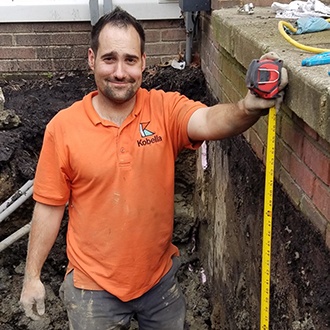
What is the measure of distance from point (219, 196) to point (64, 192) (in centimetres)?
161

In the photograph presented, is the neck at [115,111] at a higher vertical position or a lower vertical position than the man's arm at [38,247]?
higher

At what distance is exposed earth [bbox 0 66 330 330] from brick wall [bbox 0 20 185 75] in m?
0.13

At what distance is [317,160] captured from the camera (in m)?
2.13

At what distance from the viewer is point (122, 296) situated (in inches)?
116

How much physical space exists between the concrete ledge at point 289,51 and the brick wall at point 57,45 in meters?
1.30

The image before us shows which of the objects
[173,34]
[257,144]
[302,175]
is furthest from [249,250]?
[173,34]

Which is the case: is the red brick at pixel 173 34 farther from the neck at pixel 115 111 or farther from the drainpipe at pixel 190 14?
the neck at pixel 115 111

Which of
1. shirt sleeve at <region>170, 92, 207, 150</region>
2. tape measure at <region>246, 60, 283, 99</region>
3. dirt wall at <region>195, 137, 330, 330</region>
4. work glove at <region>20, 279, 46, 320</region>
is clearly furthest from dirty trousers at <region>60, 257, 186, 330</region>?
tape measure at <region>246, 60, 283, 99</region>

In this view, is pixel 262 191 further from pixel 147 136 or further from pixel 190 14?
pixel 190 14

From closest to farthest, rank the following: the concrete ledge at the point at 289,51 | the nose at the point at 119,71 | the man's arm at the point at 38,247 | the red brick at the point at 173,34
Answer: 1. the concrete ledge at the point at 289,51
2. the nose at the point at 119,71
3. the man's arm at the point at 38,247
4. the red brick at the point at 173,34

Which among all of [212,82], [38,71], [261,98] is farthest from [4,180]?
[261,98]

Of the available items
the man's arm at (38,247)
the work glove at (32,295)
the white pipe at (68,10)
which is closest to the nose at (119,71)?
the man's arm at (38,247)

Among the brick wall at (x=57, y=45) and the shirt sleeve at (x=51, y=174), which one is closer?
the shirt sleeve at (x=51, y=174)

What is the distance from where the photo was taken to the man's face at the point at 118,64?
2768mm
